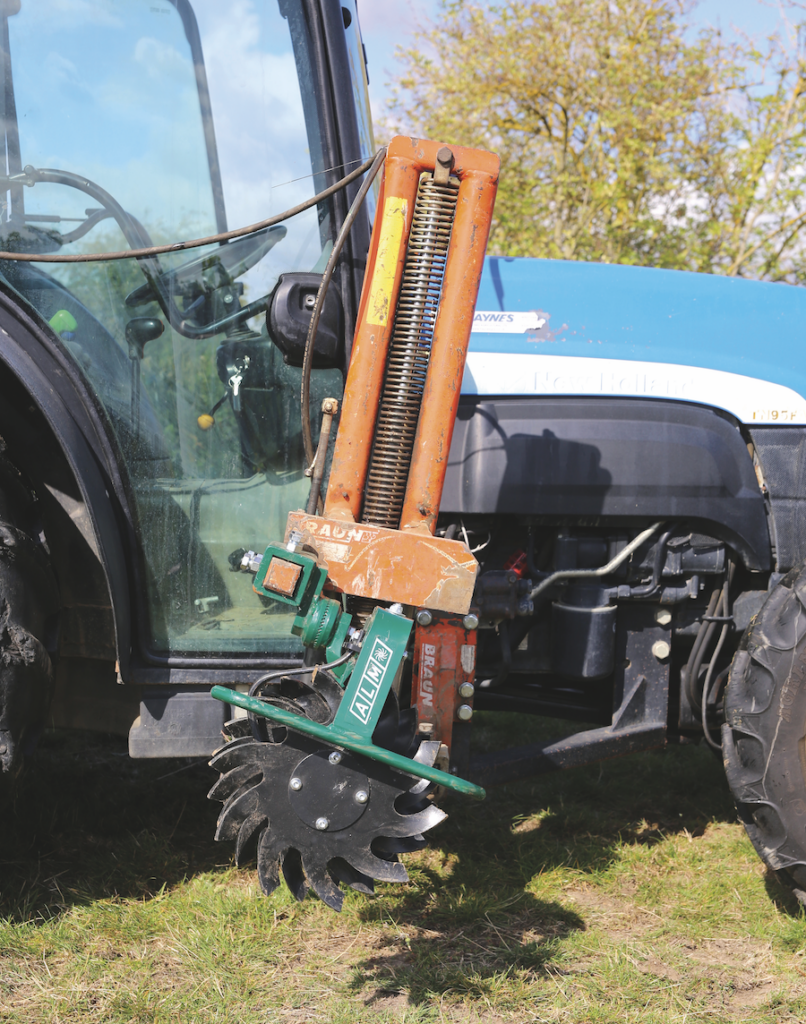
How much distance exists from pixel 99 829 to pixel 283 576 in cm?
118

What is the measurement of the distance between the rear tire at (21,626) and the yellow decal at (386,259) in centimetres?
84

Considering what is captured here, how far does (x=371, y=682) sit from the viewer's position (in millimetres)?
1695

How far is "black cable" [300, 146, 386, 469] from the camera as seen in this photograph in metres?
1.86

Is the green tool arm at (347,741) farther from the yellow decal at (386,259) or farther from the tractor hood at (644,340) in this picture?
the tractor hood at (644,340)

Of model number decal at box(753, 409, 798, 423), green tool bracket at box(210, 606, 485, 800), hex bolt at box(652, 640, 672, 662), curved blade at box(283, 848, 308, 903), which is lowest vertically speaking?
curved blade at box(283, 848, 308, 903)

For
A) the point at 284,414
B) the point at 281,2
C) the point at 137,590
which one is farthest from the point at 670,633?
the point at 281,2

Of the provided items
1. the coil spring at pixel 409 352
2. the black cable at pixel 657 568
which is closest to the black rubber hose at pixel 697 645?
the black cable at pixel 657 568

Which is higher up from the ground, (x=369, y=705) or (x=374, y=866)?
(x=369, y=705)

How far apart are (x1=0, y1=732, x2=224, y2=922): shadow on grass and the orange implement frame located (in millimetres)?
995

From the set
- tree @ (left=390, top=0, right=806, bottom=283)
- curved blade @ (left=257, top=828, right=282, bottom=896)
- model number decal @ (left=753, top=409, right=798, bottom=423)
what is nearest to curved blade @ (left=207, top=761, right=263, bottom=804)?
curved blade @ (left=257, top=828, right=282, bottom=896)

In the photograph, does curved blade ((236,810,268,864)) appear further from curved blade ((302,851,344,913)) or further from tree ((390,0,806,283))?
tree ((390,0,806,283))

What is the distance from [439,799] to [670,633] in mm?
850

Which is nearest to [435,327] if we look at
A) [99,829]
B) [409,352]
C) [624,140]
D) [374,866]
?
[409,352]

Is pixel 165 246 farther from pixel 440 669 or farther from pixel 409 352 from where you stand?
pixel 440 669
